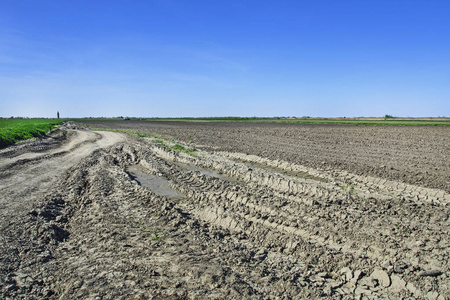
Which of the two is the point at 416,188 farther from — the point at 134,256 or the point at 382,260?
the point at 134,256

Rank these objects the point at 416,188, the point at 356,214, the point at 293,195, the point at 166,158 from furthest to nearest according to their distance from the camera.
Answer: the point at 166,158
the point at 416,188
the point at 293,195
the point at 356,214

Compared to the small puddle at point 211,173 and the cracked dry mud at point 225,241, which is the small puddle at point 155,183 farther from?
the small puddle at point 211,173

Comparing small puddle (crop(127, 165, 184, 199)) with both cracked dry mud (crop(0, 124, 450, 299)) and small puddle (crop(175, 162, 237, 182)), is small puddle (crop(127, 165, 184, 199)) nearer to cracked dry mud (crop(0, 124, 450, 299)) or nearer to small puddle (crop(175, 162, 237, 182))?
cracked dry mud (crop(0, 124, 450, 299))

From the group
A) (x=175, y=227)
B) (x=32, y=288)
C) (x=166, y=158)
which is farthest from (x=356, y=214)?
(x=166, y=158)

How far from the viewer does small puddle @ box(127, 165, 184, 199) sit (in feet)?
31.0

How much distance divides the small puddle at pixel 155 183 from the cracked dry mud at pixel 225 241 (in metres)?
0.24

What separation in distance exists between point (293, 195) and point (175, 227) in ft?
12.5

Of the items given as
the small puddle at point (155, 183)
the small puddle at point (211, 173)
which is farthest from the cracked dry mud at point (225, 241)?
the small puddle at point (211, 173)

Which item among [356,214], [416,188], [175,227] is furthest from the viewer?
[416,188]

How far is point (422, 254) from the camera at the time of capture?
4.91 meters

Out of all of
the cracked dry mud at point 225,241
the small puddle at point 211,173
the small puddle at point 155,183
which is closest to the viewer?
the cracked dry mud at point 225,241

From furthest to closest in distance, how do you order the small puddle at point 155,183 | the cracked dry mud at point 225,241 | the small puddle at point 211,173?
the small puddle at point 211,173 < the small puddle at point 155,183 < the cracked dry mud at point 225,241

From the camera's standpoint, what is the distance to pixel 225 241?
5.61 metres

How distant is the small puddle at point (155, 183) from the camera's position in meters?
9.44
